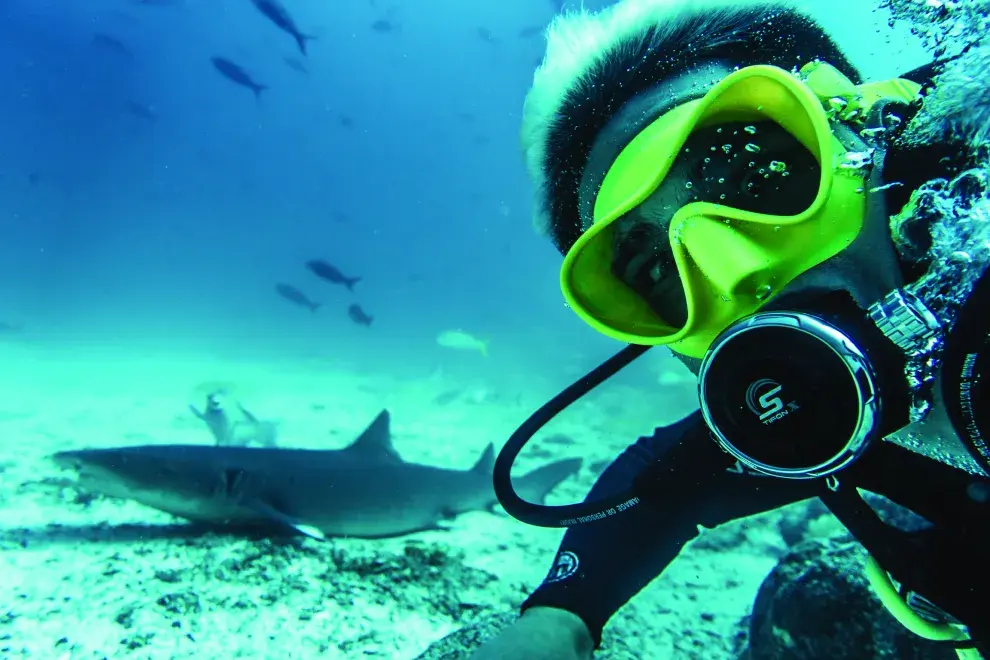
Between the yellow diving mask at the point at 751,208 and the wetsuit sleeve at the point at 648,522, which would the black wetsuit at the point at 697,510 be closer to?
the wetsuit sleeve at the point at 648,522

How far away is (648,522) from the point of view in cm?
229

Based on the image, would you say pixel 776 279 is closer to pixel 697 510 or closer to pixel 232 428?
pixel 697 510

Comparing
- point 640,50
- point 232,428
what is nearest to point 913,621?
point 640,50

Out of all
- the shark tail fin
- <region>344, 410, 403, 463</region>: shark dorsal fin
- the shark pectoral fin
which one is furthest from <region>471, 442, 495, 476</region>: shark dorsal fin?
the shark pectoral fin

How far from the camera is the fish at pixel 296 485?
412cm

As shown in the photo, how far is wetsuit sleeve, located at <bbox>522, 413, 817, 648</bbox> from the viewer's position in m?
1.95

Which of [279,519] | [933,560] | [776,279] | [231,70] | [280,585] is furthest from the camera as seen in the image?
[231,70]

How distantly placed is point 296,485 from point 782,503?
4.05m

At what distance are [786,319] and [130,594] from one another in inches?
166

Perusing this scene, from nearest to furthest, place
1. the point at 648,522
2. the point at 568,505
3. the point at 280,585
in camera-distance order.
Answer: the point at 568,505 → the point at 648,522 → the point at 280,585

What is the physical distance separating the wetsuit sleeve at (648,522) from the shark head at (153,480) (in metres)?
3.36

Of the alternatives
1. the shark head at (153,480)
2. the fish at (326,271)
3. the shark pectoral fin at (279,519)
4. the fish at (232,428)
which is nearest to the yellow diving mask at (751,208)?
the shark pectoral fin at (279,519)

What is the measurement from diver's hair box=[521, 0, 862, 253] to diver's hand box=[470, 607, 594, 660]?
1.89m

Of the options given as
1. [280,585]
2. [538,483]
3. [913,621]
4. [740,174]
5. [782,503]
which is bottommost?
[280,585]
